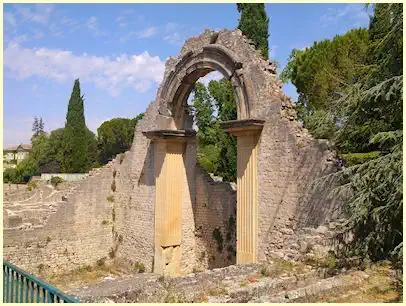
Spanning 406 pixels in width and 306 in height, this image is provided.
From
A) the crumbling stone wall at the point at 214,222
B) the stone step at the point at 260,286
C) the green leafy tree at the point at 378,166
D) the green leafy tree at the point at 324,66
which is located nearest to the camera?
the stone step at the point at 260,286

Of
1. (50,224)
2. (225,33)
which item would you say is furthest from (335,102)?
(50,224)

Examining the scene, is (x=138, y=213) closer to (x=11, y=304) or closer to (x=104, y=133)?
(x=11, y=304)

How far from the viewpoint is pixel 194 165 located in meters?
14.7

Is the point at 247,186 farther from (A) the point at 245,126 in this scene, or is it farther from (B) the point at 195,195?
(B) the point at 195,195

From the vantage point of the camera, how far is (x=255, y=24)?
65.9 ft

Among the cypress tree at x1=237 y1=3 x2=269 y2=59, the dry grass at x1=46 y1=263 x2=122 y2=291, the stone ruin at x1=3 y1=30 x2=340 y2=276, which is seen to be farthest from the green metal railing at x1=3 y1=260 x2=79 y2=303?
the cypress tree at x1=237 y1=3 x2=269 y2=59

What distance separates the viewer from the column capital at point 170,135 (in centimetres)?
1397

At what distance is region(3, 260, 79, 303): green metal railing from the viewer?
5.16 meters

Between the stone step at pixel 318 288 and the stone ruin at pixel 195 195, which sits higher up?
the stone ruin at pixel 195 195

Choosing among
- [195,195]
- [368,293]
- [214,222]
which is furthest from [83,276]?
[368,293]

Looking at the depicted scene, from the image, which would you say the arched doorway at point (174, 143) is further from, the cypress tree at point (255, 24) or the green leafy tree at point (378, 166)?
the cypress tree at point (255, 24)

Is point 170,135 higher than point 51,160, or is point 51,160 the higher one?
point 51,160

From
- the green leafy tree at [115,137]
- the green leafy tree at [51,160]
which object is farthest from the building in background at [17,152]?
the green leafy tree at [51,160]

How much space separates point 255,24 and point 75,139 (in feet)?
74.2
